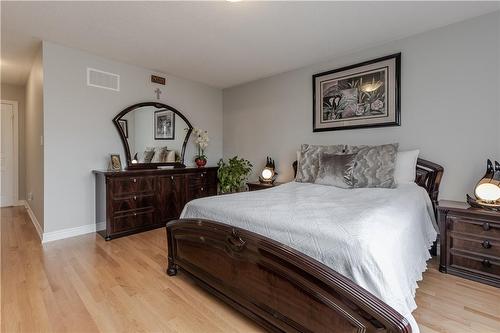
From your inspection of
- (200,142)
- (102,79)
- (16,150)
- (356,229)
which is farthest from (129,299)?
(16,150)

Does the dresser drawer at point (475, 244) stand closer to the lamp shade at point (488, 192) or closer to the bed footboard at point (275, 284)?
the lamp shade at point (488, 192)

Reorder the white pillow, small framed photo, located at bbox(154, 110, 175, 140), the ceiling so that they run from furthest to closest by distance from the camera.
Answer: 1. small framed photo, located at bbox(154, 110, 175, 140)
2. the white pillow
3. the ceiling

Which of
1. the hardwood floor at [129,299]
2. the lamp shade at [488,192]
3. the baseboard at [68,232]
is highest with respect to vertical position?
the lamp shade at [488,192]

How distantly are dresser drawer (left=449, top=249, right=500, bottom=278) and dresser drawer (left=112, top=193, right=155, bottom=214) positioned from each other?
3.51 meters

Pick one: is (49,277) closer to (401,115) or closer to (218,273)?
(218,273)

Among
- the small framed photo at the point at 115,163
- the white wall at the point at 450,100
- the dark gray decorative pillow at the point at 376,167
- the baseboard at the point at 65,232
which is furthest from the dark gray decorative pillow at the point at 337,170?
the baseboard at the point at 65,232

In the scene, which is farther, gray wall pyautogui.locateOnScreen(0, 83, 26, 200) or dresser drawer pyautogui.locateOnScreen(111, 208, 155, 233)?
gray wall pyautogui.locateOnScreen(0, 83, 26, 200)

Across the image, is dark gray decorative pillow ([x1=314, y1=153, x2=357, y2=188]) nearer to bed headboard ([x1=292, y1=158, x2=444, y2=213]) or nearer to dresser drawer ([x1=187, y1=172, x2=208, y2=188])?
bed headboard ([x1=292, y1=158, x2=444, y2=213])

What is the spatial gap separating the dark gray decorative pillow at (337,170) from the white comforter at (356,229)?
0.44 metres

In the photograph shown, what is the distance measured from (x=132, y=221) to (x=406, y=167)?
343 centimetres

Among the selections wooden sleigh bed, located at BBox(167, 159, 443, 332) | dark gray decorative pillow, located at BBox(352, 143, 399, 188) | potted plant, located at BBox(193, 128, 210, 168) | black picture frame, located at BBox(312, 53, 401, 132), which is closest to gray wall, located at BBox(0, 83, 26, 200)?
potted plant, located at BBox(193, 128, 210, 168)

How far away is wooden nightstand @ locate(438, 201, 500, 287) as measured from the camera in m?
2.04

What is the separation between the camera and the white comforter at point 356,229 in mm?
1124

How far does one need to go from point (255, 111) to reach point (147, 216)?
2507 millimetres
